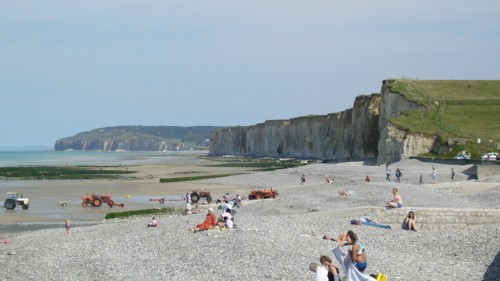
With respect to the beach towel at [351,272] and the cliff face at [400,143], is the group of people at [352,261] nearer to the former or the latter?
the beach towel at [351,272]

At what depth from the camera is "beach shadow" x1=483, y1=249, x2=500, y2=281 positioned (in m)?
16.8

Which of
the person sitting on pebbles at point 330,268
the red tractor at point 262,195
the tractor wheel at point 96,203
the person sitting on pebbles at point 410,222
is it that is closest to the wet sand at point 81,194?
the tractor wheel at point 96,203

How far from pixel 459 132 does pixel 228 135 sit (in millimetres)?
128581

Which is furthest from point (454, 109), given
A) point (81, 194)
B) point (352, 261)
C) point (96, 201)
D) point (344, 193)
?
point (352, 261)

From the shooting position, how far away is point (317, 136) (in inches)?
4902

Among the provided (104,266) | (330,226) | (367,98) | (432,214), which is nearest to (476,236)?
(432,214)

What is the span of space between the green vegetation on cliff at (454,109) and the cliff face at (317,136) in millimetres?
6453

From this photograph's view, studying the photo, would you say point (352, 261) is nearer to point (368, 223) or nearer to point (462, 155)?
point (368, 223)

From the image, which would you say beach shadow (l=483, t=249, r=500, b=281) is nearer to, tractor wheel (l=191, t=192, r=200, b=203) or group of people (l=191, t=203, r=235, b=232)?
group of people (l=191, t=203, r=235, b=232)

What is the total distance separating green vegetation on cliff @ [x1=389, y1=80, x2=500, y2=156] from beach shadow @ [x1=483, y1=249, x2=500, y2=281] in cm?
4231

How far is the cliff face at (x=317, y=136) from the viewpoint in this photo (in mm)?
94312

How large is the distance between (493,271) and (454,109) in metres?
64.9

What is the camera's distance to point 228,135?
194 meters

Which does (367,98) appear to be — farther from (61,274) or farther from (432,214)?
(61,274)
